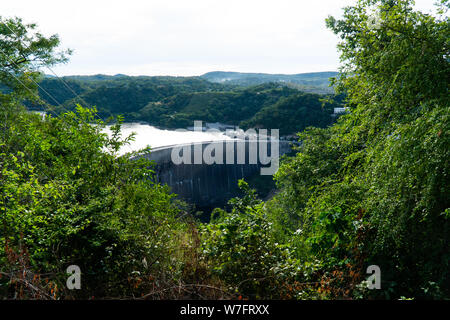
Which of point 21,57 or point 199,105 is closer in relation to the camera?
point 21,57

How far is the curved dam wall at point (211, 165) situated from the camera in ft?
96.1

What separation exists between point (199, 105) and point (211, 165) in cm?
4453

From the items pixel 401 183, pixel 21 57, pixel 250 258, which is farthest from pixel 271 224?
pixel 21 57

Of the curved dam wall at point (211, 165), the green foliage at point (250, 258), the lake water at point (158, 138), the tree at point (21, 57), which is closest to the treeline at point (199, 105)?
the lake water at point (158, 138)

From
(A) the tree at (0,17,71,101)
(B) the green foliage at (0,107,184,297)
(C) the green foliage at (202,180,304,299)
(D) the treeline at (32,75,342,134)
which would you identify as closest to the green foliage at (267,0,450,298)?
(C) the green foliage at (202,180,304,299)

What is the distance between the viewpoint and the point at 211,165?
35.4m

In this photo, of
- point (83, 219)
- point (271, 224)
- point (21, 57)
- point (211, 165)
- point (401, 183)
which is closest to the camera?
point (401, 183)

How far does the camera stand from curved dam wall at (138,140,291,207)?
29.3 m

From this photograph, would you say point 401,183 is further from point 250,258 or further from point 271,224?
point 250,258

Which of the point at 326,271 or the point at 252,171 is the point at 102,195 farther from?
the point at 252,171
